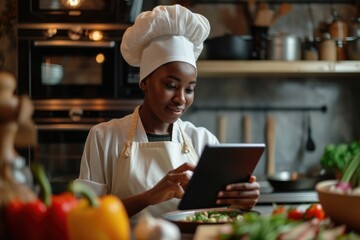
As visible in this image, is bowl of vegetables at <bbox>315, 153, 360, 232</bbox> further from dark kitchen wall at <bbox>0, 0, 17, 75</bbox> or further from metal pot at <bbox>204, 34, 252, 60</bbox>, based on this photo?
dark kitchen wall at <bbox>0, 0, 17, 75</bbox>

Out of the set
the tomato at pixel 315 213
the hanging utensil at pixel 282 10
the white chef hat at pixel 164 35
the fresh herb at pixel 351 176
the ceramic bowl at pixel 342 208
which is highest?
the hanging utensil at pixel 282 10

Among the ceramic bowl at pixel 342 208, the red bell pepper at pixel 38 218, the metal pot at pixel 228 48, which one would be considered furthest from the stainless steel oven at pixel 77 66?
the red bell pepper at pixel 38 218

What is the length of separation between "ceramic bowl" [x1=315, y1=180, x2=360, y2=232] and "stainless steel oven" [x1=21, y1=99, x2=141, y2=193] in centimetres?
192

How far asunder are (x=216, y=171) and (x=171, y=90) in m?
0.62

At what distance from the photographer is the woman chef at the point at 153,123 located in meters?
2.18

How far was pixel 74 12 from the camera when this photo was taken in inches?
127

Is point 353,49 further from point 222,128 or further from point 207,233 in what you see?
point 207,233

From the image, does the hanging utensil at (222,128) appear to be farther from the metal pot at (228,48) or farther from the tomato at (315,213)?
the tomato at (315,213)

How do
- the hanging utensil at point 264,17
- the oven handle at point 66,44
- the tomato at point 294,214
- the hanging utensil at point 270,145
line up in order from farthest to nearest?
the hanging utensil at point 270,145 < the hanging utensil at point 264,17 < the oven handle at point 66,44 < the tomato at point 294,214

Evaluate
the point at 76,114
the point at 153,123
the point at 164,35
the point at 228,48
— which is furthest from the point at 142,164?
the point at 228,48

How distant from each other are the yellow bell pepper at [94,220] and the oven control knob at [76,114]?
7.24ft

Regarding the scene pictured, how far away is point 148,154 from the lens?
2.21m

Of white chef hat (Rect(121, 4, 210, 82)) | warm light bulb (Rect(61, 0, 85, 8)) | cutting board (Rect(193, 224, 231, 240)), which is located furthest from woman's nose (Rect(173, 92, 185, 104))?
warm light bulb (Rect(61, 0, 85, 8))

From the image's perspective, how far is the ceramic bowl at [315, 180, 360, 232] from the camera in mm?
1351
